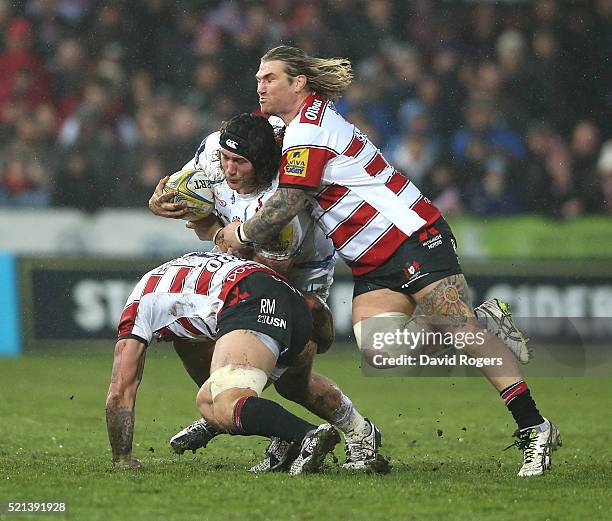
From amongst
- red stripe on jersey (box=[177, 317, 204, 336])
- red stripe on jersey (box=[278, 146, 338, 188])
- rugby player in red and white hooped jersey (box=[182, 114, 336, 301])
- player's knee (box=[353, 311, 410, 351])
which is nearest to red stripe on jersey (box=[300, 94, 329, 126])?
red stripe on jersey (box=[278, 146, 338, 188])

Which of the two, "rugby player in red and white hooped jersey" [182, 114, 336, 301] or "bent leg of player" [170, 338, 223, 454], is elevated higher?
"rugby player in red and white hooped jersey" [182, 114, 336, 301]

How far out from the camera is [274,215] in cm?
596

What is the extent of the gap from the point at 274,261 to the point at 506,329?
1.24 m

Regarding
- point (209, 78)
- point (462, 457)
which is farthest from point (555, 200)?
point (462, 457)

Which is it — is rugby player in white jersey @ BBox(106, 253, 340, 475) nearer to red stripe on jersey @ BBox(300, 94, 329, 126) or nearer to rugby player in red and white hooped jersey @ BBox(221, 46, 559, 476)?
rugby player in red and white hooped jersey @ BBox(221, 46, 559, 476)

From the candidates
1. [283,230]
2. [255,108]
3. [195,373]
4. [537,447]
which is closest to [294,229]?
[283,230]

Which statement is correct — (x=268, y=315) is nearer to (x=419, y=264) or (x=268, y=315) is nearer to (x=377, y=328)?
(x=377, y=328)

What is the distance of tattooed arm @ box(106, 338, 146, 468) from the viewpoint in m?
5.69

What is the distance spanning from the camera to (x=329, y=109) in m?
6.19

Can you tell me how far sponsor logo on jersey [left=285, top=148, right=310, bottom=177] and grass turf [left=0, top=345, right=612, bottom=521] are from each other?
1482 mm

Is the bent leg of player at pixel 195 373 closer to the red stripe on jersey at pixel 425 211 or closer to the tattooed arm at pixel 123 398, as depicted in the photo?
the tattooed arm at pixel 123 398

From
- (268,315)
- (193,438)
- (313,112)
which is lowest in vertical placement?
(193,438)

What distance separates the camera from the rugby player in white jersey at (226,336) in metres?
5.29

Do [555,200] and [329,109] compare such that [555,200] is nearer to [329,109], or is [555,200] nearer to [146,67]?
[146,67]
